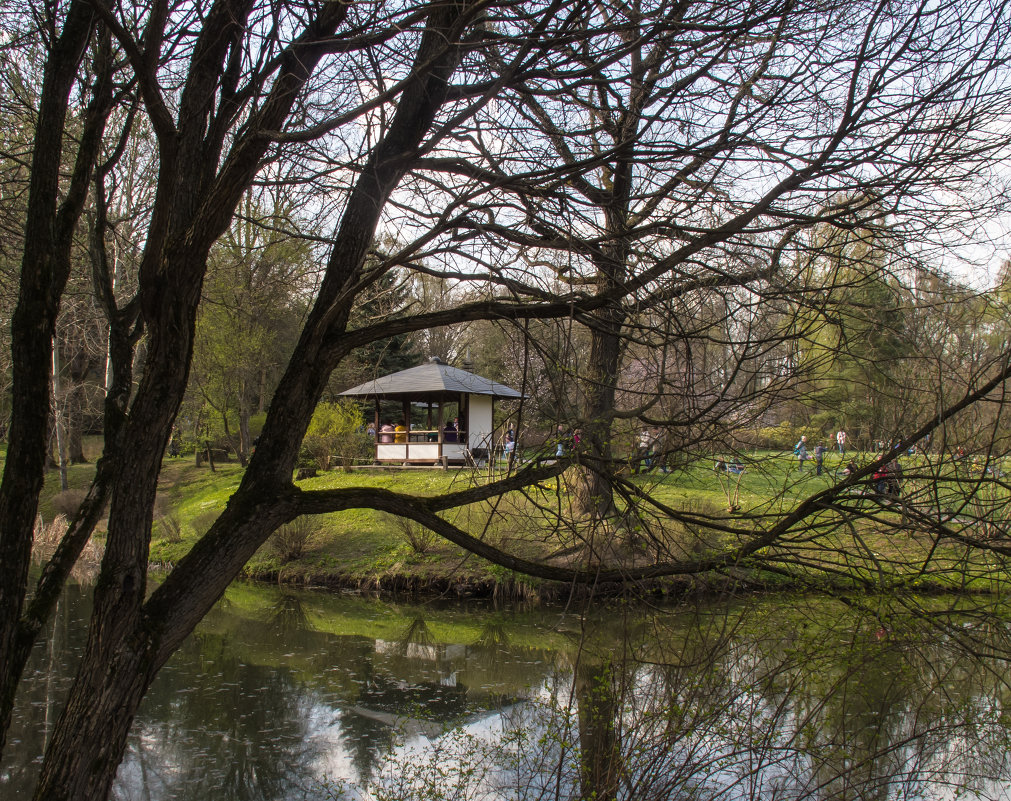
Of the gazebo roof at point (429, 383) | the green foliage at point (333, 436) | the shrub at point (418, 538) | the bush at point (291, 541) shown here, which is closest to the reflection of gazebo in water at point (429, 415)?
the gazebo roof at point (429, 383)

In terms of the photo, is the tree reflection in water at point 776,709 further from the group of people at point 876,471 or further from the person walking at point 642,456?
the person walking at point 642,456

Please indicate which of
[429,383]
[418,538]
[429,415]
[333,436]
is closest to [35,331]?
[418,538]

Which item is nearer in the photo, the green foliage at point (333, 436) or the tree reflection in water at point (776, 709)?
the tree reflection in water at point (776, 709)

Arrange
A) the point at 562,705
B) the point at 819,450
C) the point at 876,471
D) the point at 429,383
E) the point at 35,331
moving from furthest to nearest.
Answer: the point at 429,383 < the point at 562,705 < the point at 819,450 < the point at 35,331 < the point at 876,471

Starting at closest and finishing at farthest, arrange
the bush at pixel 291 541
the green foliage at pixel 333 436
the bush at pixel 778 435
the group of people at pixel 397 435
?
the bush at pixel 778 435, the bush at pixel 291 541, the green foliage at pixel 333 436, the group of people at pixel 397 435

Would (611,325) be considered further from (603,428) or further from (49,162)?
(49,162)

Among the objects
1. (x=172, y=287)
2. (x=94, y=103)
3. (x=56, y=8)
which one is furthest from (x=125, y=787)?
(x=56, y=8)

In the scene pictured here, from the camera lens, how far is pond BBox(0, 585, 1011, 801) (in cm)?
384

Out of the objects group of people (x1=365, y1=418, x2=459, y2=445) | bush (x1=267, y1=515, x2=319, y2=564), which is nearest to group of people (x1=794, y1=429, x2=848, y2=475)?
bush (x1=267, y1=515, x2=319, y2=564)

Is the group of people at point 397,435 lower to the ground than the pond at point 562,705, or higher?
higher

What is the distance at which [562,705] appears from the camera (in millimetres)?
6703

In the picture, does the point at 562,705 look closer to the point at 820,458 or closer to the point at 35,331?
the point at 820,458

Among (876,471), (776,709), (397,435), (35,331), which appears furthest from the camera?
(397,435)

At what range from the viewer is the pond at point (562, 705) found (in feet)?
12.6
